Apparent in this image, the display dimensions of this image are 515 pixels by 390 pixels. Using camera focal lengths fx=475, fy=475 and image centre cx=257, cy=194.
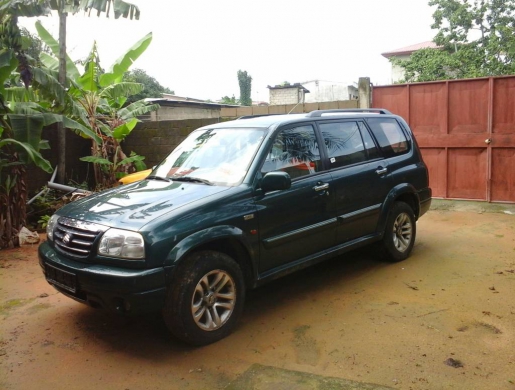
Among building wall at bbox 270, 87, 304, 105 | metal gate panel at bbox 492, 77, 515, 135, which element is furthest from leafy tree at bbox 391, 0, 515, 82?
metal gate panel at bbox 492, 77, 515, 135

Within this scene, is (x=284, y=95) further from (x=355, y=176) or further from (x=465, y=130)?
(x=355, y=176)

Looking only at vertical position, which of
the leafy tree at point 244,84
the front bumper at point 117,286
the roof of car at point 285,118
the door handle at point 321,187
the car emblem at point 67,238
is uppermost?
the leafy tree at point 244,84

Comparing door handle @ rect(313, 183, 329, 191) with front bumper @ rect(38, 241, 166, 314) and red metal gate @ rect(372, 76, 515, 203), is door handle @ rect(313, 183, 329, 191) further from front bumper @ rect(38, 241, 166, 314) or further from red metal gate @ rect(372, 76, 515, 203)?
red metal gate @ rect(372, 76, 515, 203)

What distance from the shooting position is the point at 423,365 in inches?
130

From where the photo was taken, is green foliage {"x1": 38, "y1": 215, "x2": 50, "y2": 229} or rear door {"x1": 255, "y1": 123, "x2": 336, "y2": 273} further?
green foliage {"x1": 38, "y1": 215, "x2": 50, "y2": 229}

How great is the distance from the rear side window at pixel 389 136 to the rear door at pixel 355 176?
0.14m

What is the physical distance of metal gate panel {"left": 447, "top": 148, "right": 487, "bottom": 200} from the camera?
8430 mm

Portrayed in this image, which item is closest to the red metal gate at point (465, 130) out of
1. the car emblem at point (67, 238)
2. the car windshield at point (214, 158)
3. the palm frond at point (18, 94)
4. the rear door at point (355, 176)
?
the rear door at point (355, 176)

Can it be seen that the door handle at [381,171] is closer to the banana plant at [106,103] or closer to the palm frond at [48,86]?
the palm frond at [48,86]

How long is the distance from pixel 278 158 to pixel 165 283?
164 centimetres

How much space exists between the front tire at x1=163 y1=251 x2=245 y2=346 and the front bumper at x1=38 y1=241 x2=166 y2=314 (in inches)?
5.1

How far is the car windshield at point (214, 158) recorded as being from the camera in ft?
13.9

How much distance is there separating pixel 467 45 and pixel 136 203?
2781cm

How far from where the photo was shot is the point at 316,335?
3.84m
